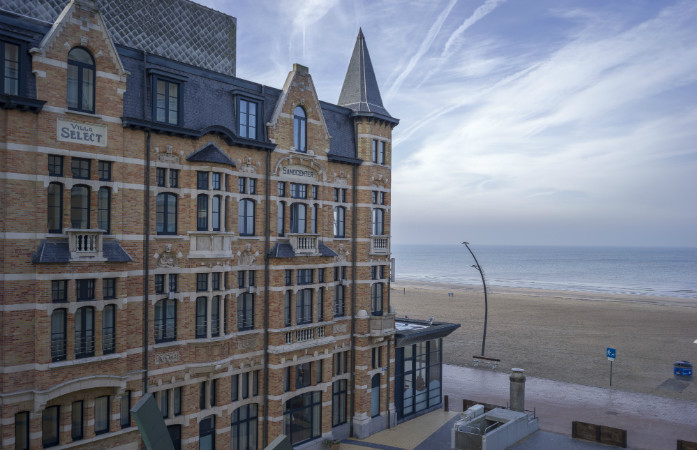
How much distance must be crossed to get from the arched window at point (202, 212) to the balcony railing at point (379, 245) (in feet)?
34.5

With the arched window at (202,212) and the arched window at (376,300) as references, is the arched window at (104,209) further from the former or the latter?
the arched window at (376,300)

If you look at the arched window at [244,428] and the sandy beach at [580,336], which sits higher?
the arched window at [244,428]

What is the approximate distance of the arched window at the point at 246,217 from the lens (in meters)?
23.3

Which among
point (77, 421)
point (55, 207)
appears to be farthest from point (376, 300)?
point (55, 207)

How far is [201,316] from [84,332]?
15.7 ft

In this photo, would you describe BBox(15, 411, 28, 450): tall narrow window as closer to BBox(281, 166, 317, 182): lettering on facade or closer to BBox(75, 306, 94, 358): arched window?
BBox(75, 306, 94, 358): arched window

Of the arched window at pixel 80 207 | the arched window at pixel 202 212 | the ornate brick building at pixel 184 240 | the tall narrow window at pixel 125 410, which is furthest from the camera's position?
the arched window at pixel 202 212

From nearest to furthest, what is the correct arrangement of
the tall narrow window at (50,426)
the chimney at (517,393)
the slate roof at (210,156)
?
the tall narrow window at (50,426), the slate roof at (210,156), the chimney at (517,393)

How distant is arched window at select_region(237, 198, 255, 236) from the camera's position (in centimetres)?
2327

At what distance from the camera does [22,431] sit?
54.6 feet

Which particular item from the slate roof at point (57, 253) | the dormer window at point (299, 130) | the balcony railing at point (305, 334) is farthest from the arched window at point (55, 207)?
the balcony railing at point (305, 334)

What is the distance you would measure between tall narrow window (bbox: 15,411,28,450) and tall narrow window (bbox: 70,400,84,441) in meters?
1.36

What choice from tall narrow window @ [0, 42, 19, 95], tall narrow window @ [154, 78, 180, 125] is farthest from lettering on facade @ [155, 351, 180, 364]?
tall narrow window @ [0, 42, 19, 95]

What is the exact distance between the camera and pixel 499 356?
4694 centimetres
